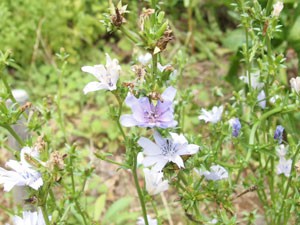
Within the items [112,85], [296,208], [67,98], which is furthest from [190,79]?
[112,85]

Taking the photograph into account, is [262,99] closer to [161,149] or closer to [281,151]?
[281,151]

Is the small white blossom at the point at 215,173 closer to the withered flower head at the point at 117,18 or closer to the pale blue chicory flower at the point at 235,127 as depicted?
the pale blue chicory flower at the point at 235,127

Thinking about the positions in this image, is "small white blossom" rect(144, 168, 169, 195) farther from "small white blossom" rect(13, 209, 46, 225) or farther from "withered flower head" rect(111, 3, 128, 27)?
"withered flower head" rect(111, 3, 128, 27)

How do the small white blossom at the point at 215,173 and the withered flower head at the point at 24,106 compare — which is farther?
the small white blossom at the point at 215,173

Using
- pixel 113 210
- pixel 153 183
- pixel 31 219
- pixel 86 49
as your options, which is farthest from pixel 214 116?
pixel 86 49

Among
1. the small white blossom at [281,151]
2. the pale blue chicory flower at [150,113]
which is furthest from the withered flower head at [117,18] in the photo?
the small white blossom at [281,151]

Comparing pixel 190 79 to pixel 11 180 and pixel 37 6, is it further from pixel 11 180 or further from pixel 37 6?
pixel 11 180
